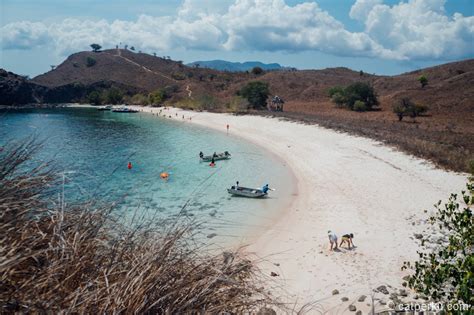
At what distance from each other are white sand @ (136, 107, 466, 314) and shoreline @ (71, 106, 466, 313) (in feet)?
0.08

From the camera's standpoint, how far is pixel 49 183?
170 inches

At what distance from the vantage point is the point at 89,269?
10.6 ft

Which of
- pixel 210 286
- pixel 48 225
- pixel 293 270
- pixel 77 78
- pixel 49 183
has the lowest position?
pixel 293 270

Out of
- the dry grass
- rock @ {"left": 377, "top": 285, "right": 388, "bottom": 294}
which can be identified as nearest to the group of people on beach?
rock @ {"left": 377, "top": 285, "right": 388, "bottom": 294}

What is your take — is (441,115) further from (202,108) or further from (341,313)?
(341,313)

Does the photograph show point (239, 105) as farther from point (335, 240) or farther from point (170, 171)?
point (335, 240)

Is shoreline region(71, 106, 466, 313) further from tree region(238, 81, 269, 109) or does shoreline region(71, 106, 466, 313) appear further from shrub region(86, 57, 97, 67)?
shrub region(86, 57, 97, 67)

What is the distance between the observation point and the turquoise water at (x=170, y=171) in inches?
318

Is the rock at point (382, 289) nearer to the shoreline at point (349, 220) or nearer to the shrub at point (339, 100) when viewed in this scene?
the shoreline at point (349, 220)

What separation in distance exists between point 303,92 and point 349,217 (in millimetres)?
72203

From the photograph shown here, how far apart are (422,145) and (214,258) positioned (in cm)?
2872

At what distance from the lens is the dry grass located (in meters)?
2.76

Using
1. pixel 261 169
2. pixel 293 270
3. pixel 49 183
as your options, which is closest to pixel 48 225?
pixel 49 183

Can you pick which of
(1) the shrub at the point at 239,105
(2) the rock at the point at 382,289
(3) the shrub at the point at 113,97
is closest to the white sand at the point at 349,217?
(2) the rock at the point at 382,289
